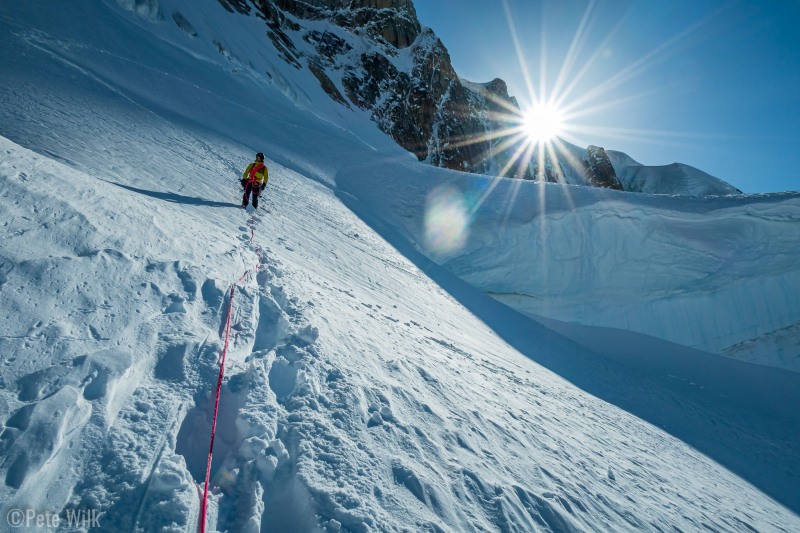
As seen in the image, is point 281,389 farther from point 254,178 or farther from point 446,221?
point 446,221

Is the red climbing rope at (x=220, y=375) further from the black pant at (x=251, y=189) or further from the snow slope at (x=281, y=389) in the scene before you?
the black pant at (x=251, y=189)

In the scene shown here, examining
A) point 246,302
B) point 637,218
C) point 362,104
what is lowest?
point 246,302

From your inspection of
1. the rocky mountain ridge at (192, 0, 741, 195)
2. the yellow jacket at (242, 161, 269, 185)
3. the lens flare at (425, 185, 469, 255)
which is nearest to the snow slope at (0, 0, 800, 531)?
the yellow jacket at (242, 161, 269, 185)

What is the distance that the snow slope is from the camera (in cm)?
190

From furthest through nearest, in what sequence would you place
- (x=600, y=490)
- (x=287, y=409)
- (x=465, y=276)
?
(x=465, y=276) → (x=600, y=490) → (x=287, y=409)

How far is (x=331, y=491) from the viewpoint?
2.05 metres

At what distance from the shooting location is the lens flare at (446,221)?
41.8 feet

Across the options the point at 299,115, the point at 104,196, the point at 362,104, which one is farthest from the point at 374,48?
the point at 104,196

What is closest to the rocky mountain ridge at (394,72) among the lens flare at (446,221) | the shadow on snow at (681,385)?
the lens flare at (446,221)

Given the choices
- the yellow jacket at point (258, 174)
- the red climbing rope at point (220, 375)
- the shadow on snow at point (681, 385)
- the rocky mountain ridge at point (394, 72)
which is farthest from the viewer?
the rocky mountain ridge at point (394, 72)

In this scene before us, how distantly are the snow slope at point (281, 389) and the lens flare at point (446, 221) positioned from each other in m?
4.46

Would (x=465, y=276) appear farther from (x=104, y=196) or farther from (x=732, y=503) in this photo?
(x=104, y=196)

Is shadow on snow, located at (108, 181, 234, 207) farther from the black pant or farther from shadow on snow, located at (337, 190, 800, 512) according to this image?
shadow on snow, located at (337, 190, 800, 512)

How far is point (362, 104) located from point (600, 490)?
146 ft
